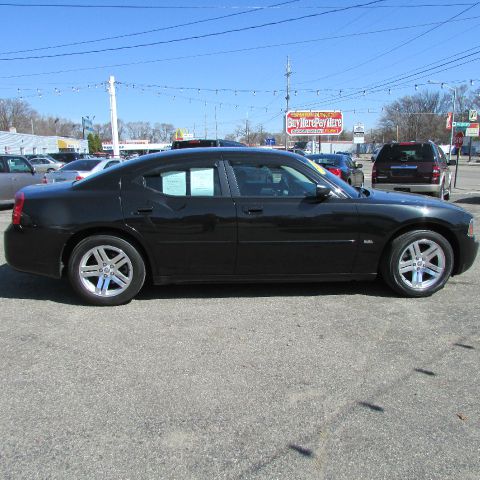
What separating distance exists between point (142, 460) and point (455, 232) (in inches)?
152

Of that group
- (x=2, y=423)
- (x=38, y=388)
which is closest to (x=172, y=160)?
(x=38, y=388)

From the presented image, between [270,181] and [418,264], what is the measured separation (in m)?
1.74

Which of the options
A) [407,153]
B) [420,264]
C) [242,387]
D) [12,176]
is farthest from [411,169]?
[242,387]

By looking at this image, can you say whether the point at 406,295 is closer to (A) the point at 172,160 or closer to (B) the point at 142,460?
(A) the point at 172,160

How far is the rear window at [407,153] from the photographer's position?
12.4 metres

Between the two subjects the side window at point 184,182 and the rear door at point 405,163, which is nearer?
the side window at point 184,182

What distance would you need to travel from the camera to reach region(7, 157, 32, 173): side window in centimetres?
1272

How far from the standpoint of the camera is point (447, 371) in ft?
10.9

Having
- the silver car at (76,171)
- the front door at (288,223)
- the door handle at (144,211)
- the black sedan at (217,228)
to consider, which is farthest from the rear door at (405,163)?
the door handle at (144,211)

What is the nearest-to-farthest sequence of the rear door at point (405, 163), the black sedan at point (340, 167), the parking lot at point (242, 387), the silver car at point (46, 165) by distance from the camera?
the parking lot at point (242, 387) → the rear door at point (405, 163) → the black sedan at point (340, 167) → the silver car at point (46, 165)

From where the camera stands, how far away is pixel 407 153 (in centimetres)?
1270

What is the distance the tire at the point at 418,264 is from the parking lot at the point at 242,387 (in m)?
0.15

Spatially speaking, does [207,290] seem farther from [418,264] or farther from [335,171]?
[335,171]

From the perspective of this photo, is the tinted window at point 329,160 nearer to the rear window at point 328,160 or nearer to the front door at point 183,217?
the rear window at point 328,160
